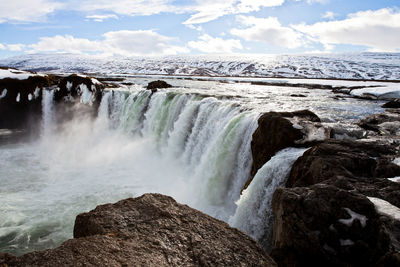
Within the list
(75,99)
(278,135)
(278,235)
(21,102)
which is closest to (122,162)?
(75,99)

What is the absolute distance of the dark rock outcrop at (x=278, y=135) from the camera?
860 centimetres

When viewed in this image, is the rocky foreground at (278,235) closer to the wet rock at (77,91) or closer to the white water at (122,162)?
the white water at (122,162)

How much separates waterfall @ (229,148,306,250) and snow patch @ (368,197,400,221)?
276 centimetres

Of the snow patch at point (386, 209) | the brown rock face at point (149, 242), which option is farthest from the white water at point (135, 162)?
the brown rock face at point (149, 242)

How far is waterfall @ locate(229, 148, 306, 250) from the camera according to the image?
6777 millimetres

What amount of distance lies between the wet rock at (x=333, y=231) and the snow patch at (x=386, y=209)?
0.31 feet

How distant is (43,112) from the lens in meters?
24.6

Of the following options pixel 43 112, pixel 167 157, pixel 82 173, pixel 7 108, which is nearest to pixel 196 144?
pixel 167 157

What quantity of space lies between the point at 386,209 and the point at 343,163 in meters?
2.13

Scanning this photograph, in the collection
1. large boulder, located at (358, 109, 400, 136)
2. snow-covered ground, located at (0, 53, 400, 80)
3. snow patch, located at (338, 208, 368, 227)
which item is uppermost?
snow-covered ground, located at (0, 53, 400, 80)

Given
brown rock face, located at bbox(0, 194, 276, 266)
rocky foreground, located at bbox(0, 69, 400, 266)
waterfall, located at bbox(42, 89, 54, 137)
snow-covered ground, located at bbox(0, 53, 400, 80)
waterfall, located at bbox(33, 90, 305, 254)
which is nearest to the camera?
brown rock face, located at bbox(0, 194, 276, 266)

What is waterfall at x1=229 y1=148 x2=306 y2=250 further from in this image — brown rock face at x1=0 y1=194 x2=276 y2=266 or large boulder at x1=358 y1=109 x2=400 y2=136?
large boulder at x1=358 y1=109 x2=400 y2=136

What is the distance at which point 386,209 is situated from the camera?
405 cm

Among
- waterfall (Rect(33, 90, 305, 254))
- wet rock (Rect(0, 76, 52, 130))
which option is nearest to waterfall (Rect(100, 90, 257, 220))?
waterfall (Rect(33, 90, 305, 254))
